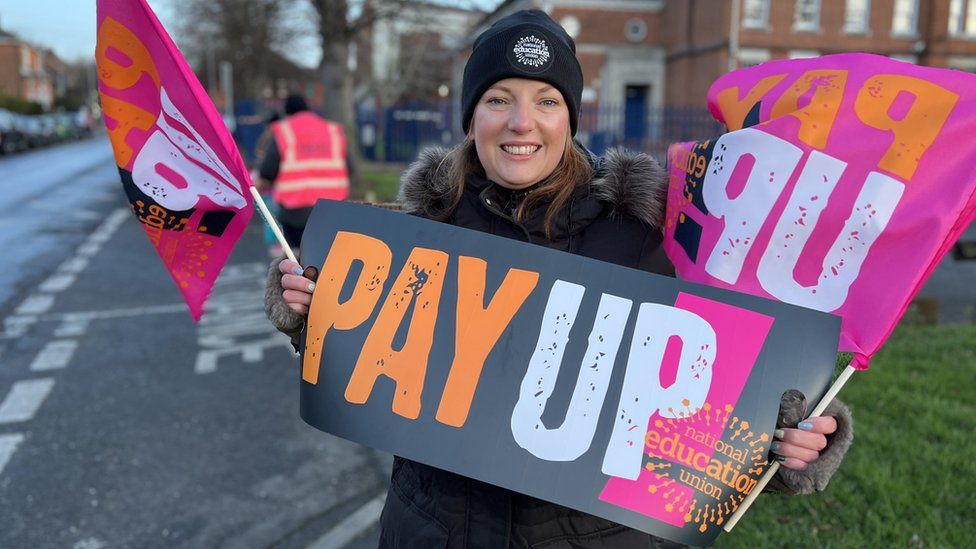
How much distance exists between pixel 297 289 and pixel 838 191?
1.42 meters

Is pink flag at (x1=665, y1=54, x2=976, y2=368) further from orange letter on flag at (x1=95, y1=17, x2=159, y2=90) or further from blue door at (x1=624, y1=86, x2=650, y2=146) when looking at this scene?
blue door at (x1=624, y1=86, x2=650, y2=146)

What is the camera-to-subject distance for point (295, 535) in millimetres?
3436

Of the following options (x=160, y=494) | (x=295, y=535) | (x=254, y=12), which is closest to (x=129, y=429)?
(x=160, y=494)

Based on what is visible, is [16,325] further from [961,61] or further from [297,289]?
[961,61]

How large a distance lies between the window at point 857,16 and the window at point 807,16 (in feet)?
4.21

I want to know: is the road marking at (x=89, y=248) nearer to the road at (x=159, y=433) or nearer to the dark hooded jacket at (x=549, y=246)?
the road at (x=159, y=433)

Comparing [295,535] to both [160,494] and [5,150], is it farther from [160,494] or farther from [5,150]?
[5,150]

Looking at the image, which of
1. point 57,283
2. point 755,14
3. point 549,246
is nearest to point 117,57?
point 549,246

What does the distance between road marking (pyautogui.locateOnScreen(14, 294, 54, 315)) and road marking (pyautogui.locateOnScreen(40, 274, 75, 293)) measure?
29 cm

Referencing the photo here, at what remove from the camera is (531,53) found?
1.92 metres

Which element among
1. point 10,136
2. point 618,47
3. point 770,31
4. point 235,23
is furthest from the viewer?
point 618,47

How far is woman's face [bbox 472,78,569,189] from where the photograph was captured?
Answer: 1.93 metres

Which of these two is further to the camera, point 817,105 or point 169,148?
point 169,148

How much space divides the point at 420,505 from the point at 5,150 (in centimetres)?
3451
